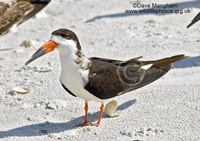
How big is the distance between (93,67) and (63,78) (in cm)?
32

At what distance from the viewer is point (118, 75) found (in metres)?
3.88

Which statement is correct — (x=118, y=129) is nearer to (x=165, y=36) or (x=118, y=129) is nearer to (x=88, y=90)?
(x=88, y=90)

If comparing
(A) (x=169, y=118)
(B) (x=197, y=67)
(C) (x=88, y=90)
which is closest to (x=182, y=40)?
(B) (x=197, y=67)

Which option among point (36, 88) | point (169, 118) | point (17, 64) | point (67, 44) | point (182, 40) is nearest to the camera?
point (67, 44)

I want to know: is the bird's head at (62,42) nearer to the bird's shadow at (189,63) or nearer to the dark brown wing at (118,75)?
the dark brown wing at (118,75)

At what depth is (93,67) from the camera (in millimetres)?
3760

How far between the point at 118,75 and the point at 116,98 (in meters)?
0.66

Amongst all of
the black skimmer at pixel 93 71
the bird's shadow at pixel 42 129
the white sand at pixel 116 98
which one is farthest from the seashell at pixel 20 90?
the black skimmer at pixel 93 71

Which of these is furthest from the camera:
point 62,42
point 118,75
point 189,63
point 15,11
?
point 15,11

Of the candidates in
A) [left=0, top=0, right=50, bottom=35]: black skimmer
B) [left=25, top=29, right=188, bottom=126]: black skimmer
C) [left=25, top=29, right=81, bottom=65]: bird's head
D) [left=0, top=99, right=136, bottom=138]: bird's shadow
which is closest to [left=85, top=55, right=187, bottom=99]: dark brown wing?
[left=25, top=29, right=188, bottom=126]: black skimmer

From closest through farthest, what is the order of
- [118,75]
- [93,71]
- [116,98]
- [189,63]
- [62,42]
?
[62,42] < [93,71] < [118,75] < [116,98] < [189,63]

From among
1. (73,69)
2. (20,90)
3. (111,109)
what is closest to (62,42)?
(73,69)

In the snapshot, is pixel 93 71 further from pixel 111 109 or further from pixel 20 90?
pixel 20 90

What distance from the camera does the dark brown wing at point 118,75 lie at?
3.71 m
